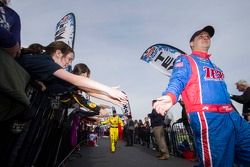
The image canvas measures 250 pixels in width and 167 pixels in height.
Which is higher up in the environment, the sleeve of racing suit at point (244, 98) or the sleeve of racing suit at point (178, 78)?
the sleeve of racing suit at point (244, 98)

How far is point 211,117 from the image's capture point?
8.93 feet

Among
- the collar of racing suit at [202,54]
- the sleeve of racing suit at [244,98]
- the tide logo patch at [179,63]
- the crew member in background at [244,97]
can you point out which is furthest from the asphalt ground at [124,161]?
the tide logo patch at [179,63]

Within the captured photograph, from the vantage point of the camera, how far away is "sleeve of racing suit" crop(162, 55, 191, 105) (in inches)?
99.6

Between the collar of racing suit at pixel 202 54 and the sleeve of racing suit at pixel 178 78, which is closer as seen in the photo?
the sleeve of racing suit at pixel 178 78

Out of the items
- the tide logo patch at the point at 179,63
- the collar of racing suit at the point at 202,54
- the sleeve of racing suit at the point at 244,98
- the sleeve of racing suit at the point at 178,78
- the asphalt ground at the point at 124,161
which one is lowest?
the asphalt ground at the point at 124,161

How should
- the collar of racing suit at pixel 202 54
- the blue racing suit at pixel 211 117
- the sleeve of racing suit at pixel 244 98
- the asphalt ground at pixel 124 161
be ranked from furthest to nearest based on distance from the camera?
the asphalt ground at pixel 124 161, the sleeve of racing suit at pixel 244 98, the collar of racing suit at pixel 202 54, the blue racing suit at pixel 211 117

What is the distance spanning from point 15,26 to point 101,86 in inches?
31.0

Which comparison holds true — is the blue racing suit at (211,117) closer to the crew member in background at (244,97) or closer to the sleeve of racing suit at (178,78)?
the sleeve of racing suit at (178,78)

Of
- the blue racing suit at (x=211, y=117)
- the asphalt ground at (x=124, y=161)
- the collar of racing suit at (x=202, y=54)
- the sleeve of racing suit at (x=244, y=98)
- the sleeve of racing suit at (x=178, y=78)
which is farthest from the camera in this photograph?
the asphalt ground at (x=124, y=161)

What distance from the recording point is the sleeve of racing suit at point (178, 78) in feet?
8.30

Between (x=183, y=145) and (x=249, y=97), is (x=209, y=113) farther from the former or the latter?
(x=183, y=145)

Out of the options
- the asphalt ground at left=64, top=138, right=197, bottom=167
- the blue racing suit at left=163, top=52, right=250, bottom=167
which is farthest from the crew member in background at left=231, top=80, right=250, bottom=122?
the blue racing suit at left=163, top=52, right=250, bottom=167

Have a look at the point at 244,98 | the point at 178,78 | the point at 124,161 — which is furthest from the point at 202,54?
the point at 124,161

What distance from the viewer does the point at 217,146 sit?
264 cm
